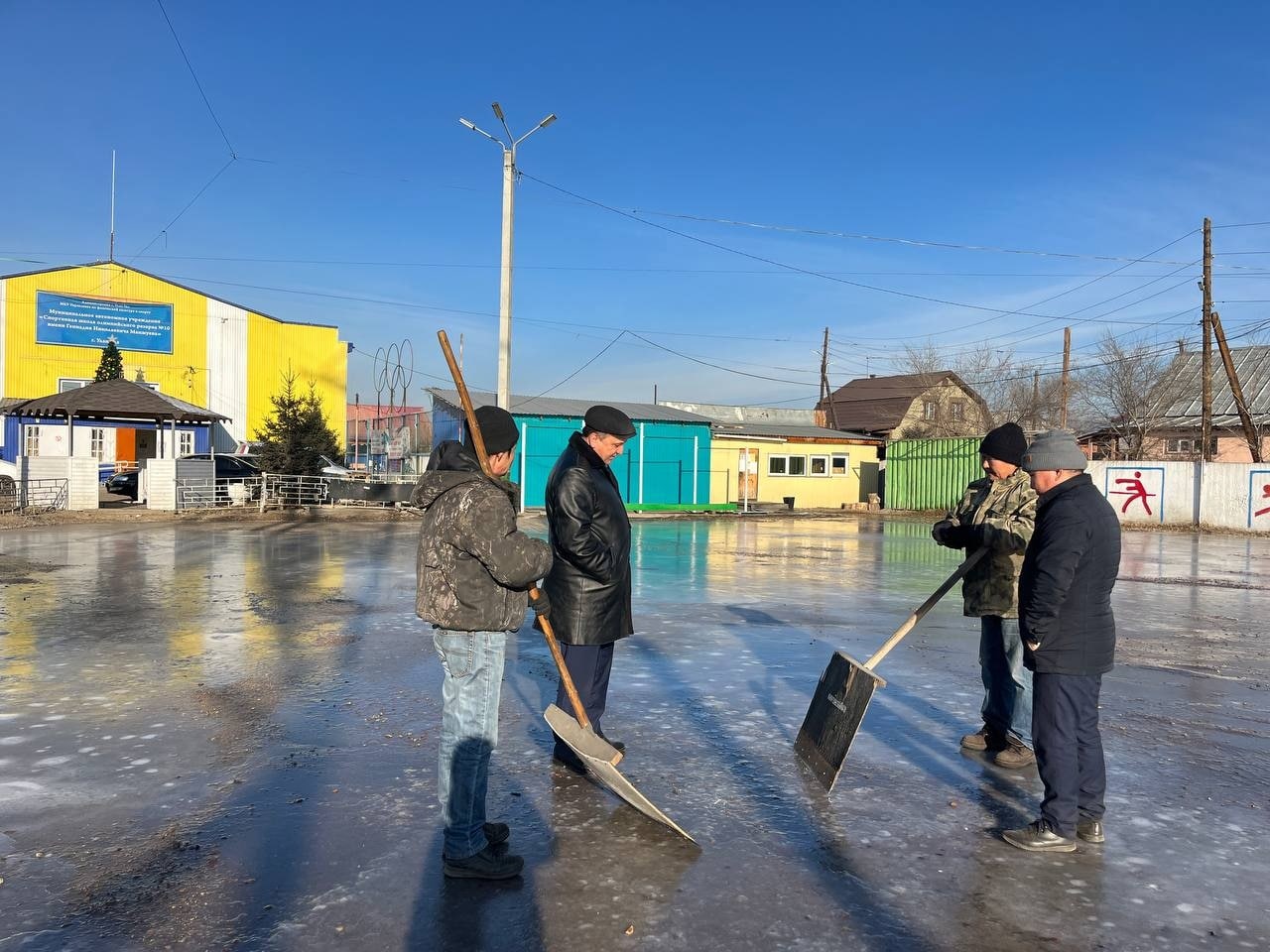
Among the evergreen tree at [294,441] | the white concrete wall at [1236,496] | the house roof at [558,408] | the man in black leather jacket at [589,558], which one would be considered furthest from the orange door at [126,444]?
the white concrete wall at [1236,496]

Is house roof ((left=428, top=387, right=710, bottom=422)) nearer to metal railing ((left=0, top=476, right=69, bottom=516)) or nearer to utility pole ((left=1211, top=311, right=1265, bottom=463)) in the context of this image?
metal railing ((left=0, top=476, right=69, bottom=516))

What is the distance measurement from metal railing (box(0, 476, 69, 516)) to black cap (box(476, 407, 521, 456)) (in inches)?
904

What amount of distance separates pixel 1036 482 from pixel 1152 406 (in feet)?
125

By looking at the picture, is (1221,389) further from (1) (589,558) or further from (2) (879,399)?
(1) (589,558)

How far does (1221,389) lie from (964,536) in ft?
147

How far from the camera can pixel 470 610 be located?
11.3ft

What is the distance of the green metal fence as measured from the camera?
99.2 feet

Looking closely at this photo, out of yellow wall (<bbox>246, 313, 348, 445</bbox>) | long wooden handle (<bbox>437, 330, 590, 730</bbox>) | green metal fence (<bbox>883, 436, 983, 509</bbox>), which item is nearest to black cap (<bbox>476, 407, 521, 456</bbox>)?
long wooden handle (<bbox>437, 330, 590, 730</bbox>)

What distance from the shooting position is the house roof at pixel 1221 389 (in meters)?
39.7

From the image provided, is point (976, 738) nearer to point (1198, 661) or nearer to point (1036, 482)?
point (1036, 482)

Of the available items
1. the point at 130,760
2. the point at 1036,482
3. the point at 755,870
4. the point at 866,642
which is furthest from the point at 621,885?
the point at 866,642

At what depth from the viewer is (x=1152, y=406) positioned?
→ 121ft

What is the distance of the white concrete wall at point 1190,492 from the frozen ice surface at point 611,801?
1819cm

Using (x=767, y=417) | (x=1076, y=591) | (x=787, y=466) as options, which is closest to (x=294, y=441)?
(x=787, y=466)
